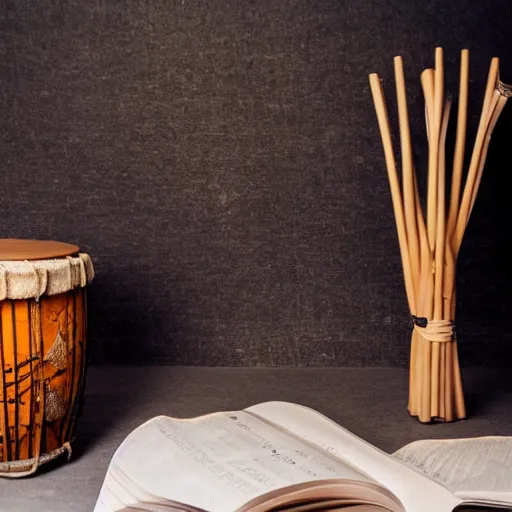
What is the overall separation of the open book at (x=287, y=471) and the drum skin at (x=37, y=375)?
23 cm

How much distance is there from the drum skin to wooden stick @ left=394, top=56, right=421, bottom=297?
1.78ft

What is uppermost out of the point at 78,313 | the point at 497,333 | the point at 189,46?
the point at 189,46

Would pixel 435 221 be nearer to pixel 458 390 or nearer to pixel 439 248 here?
pixel 439 248

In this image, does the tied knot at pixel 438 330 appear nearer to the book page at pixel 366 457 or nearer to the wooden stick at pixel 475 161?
the wooden stick at pixel 475 161

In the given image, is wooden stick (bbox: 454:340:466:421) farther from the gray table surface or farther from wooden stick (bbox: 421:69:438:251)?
wooden stick (bbox: 421:69:438:251)

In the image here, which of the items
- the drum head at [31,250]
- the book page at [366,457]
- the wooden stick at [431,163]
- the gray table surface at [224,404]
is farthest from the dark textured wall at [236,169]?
the book page at [366,457]

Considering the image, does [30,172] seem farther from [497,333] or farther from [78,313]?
[497,333]

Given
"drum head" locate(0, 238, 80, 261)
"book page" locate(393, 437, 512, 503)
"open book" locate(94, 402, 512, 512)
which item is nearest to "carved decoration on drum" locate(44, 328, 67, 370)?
"drum head" locate(0, 238, 80, 261)

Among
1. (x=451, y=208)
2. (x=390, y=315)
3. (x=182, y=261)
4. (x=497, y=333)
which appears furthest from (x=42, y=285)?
(x=497, y=333)

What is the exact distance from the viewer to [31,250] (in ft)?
3.26

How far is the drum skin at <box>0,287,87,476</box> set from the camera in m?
0.96

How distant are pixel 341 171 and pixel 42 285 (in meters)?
0.73

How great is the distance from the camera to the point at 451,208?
1.18 m

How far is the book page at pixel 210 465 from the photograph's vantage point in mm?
678
